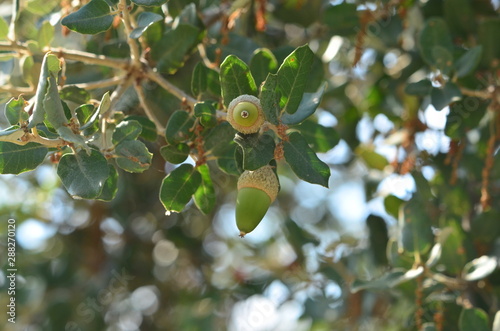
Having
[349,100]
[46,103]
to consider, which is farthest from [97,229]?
[46,103]

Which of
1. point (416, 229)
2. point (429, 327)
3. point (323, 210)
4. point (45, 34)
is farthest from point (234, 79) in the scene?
point (323, 210)

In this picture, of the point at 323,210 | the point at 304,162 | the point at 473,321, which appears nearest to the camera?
the point at 304,162

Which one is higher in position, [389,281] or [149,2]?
[149,2]

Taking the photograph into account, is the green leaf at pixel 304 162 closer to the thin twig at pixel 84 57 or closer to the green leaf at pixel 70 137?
the green leaf at pixel 70 137

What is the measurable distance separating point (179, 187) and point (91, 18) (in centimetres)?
42

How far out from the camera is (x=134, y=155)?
135cm

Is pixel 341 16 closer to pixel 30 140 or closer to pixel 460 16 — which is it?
pixel 460 16

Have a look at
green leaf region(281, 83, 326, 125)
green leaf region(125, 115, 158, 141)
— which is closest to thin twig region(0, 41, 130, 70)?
green leaf region(125, 115, 158, 141)

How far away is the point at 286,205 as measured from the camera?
343cm

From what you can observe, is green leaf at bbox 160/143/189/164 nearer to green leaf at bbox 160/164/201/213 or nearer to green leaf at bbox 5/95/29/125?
green leaf at bbox 160/164/201/213

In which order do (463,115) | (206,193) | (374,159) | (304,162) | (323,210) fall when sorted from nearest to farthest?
(304,162) < (206,193) < (463,115) < (374,159) < (323,210)

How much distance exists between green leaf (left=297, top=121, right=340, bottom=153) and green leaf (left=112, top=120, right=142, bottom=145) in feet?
1.60

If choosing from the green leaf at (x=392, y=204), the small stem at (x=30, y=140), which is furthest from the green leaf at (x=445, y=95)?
the small stem at (x=30, y=140)

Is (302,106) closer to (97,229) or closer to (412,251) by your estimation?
(412,251)
